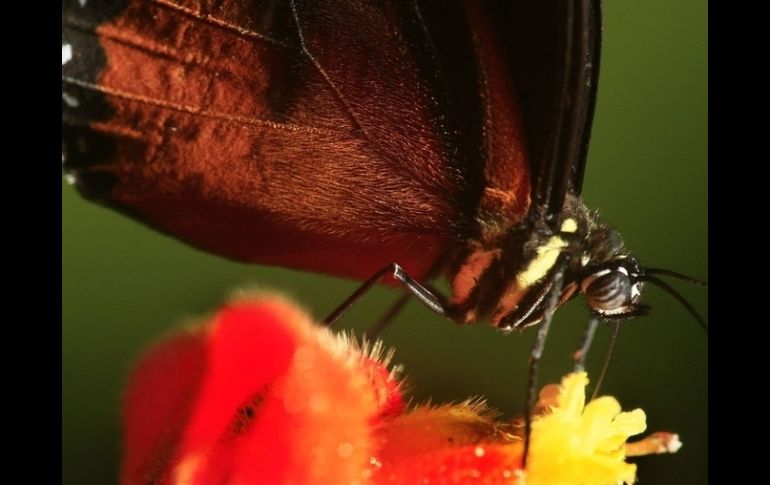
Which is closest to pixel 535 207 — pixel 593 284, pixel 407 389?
pixel 593 284

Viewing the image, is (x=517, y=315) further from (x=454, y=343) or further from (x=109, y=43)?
(x=109, y=43)

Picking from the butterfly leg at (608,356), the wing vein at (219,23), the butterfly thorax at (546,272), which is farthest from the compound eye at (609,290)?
the wing vein at (219,23)

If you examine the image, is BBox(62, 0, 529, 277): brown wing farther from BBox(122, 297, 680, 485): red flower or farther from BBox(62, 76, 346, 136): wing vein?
BBox(122, 297, 680, 485): red flower

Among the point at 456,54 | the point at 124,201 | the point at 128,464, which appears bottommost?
the point at 128,464

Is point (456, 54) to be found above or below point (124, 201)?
above

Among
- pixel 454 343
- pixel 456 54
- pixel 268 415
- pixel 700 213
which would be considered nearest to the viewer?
pixel 268 415

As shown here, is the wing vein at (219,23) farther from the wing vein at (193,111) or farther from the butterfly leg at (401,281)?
the butterfly leg at (401,281)

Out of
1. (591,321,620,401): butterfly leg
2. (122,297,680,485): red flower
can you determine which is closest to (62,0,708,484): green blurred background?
(591,321,620,401): butterfly leg

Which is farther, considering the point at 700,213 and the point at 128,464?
the point at 700,213
